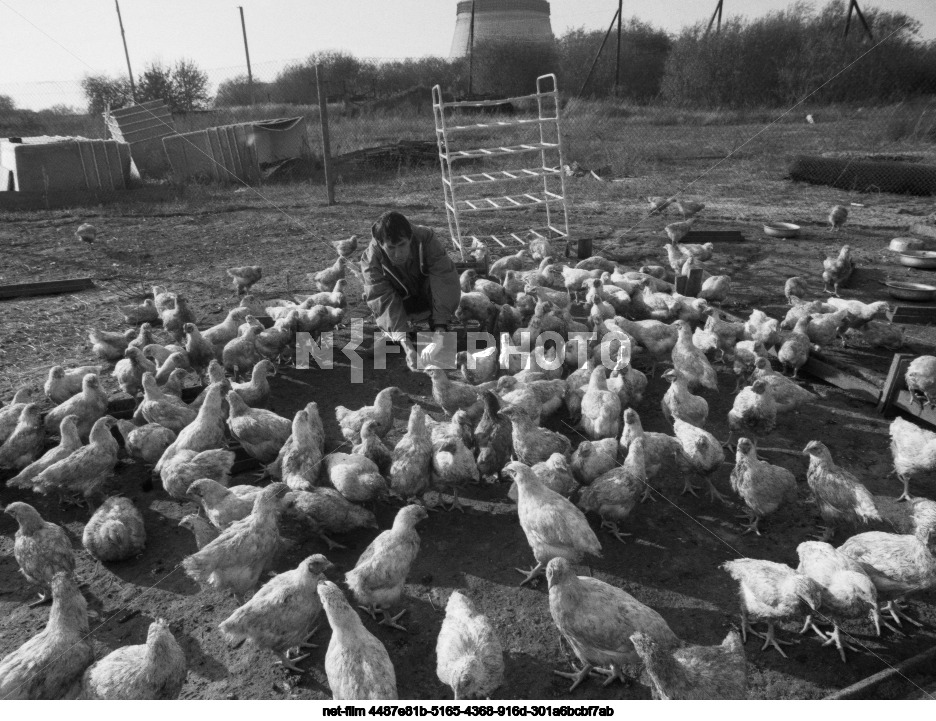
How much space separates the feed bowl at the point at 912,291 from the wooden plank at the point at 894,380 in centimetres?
291

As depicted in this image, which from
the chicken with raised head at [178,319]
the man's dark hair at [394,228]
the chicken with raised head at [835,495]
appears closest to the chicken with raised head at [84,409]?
the chicken with raised head at [178,319]

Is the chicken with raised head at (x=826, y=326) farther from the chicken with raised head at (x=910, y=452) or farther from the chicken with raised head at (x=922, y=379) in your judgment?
the chicken with raised head at (x=910, y=452)

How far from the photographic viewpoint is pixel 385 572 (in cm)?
346

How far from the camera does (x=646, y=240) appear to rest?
10.4m

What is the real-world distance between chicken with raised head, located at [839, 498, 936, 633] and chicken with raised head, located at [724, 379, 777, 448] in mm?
→ 1501

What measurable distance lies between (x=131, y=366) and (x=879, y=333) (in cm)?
756

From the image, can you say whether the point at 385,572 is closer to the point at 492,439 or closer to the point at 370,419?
the point at 492,439

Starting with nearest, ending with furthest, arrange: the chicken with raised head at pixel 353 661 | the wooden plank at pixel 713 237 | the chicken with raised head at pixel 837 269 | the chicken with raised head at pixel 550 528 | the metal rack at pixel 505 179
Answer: the chicken with raised head at pixel 353 661
the chicken with raised head at pixel 550 528
the chicken with raised head at pixel 837 269
the metal rack at pixel 505 179
the wooden plank at pixel 713 237

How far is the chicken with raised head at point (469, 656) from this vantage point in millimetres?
2863

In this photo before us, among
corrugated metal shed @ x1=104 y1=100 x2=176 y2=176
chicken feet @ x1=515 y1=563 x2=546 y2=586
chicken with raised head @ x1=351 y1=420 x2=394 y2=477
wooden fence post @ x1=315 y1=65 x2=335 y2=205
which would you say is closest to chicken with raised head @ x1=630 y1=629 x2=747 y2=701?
chicken feet @ x1=515 y1=563 x2=546 y2=586

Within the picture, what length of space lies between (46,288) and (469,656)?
28.8 ft

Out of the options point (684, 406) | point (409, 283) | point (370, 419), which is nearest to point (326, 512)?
point (370, 419)

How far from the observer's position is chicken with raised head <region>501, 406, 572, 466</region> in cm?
461

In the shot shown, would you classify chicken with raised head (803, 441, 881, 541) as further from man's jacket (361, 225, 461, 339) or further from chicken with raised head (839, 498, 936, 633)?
man's jacket (361, 225, 461, 339)
